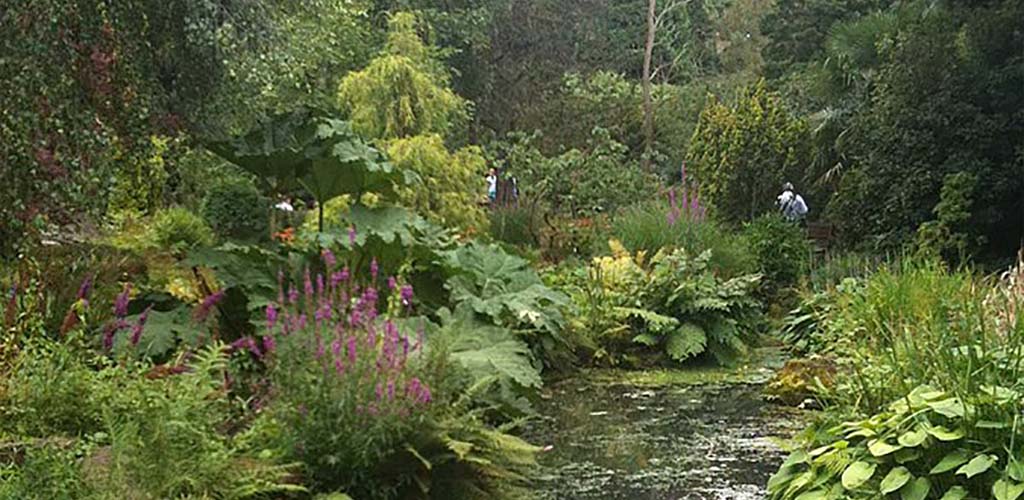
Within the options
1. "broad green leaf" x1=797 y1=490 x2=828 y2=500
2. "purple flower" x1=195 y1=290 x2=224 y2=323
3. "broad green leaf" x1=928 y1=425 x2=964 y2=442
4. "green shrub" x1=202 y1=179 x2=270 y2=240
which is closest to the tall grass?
"broad green leaf" x1=928 y1=425 x2=964 y2=442

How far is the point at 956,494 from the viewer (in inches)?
157

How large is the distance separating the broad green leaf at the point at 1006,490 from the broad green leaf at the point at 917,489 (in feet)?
0.78

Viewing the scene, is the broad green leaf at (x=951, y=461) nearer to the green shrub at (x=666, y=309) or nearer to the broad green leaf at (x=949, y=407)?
the broad green leaf at (x=949, y=407)

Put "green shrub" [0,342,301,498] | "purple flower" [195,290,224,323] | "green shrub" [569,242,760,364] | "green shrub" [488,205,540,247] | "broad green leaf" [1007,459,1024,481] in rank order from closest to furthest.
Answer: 1. "green shrub" [0,342,301,498]
2. "broad green leaf" [1007,459,1024,481]
3. "purple flower" [195,290,224,323]
4. "green shrub" [569,242,760,364]
5. "green shrub" [488,205,540,247]

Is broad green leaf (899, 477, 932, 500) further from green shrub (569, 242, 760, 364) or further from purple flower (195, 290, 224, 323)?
green shrub (569, 242, 760, 364)

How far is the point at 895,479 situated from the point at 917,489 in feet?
0.26

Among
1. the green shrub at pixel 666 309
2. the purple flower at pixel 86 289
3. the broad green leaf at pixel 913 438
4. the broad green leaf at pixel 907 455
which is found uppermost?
the purple flower at pixel 86 289

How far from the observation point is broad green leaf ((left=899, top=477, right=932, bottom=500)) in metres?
4.03

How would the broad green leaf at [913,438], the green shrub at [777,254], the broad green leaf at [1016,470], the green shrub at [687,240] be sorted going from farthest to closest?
the green shrub at [777,254]
the green shrub at [687,240]
the broad green leaf at [913,438]
the broad green leaf at [1016,470]

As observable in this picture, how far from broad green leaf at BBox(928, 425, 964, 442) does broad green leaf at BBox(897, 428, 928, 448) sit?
29 millimetres

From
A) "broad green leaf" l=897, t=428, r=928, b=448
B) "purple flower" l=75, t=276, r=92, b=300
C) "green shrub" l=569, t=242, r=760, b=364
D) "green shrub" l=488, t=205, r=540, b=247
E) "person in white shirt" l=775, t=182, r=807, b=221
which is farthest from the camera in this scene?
"person in white shirt" l=775, t=182, r=807, b=221

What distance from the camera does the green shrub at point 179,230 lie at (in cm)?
1065

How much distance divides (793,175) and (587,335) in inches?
486

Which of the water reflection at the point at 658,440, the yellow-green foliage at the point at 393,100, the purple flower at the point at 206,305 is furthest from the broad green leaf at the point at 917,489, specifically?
the yellow-green foliage at the point at 393,100
